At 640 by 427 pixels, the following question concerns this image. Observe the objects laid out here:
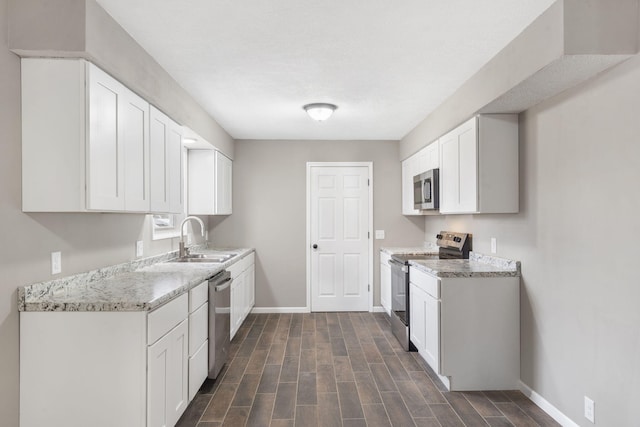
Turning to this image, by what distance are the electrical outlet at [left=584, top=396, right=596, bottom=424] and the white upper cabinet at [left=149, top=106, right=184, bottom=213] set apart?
2992 mm

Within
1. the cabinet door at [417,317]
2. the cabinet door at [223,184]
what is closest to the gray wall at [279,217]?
the cabinet door at [223,184]

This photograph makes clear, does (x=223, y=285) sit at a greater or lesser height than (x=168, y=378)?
greater

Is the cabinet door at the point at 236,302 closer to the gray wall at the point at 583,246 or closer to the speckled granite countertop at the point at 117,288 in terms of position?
the speckled granite countertop at the point at 117,288

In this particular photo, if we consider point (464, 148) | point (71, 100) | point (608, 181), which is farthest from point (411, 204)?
point (71, 100)

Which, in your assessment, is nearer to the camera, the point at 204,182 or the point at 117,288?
the point at 117,288

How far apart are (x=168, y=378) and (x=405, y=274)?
7.87ft

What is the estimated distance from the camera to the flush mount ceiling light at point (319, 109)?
12.0 feet

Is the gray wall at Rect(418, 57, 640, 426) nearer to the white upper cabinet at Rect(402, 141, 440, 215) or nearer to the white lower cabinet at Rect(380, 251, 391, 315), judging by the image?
the white upper cabinet at Rect(402, 141, 440, 215)

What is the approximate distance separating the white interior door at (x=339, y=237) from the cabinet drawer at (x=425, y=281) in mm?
1703

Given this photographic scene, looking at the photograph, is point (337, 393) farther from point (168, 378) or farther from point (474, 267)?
point (474, 267)

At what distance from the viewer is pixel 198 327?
274 centimetres

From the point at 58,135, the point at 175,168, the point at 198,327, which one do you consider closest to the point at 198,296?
the point at 198,327

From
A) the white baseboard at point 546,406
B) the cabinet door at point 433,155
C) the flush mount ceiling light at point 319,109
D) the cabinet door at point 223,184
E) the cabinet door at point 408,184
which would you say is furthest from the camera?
the cabinet door at point 408,184

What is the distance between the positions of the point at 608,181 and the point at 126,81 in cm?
280
